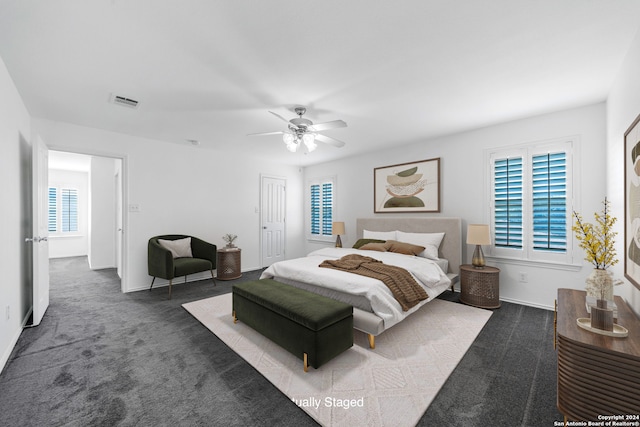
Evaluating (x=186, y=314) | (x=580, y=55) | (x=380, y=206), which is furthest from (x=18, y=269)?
(x=580, y=55)

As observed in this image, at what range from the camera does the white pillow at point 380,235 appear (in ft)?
15.4

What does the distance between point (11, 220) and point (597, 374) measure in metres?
4.57

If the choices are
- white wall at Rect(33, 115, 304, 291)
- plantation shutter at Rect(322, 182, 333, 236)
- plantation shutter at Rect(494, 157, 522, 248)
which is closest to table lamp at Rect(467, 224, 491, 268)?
plantation shutter at Rect(494, 157, 522, 248)

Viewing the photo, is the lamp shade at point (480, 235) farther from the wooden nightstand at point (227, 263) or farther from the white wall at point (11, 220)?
the white wall at point (11, 220)

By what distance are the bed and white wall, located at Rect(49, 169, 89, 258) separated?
25.2 ft

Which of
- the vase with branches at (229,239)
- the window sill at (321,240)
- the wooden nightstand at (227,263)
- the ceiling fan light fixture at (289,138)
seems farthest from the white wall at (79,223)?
the ceiling fan light fixture at (289,138)

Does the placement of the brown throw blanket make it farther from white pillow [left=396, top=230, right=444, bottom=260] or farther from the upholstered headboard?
the upholstered headboard

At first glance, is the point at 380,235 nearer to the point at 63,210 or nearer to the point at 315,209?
the point at 315,209

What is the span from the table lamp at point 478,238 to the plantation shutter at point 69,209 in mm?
10269

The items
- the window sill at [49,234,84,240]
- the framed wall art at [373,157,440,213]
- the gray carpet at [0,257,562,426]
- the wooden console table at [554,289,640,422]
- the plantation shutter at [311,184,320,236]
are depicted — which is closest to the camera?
the wooden console table at [554,289,640,422]

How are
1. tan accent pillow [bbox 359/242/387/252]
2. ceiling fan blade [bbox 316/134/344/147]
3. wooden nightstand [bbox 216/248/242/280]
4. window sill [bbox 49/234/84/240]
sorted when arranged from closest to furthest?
ceiling fan blade [bbox 316/134/344/147] → tan accent pillow [bbox 359/242/387/252] → wooden nightstand [bbox 216/248/242/280] → window sill [bbox 49/234/84/240]

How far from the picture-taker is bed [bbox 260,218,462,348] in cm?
252

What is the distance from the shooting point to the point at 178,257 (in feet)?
14.9

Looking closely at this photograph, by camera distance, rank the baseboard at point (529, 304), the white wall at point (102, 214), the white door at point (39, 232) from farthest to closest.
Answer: the white wall at point (102, 214)
the baseboard at point (529, 304)
the white door at point (39, 232)
